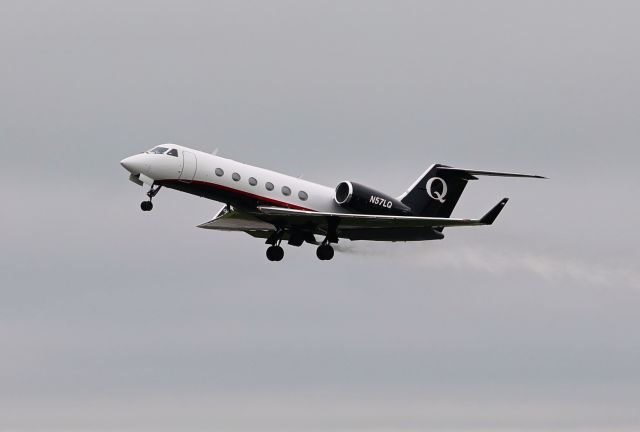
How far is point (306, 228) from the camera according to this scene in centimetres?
7612

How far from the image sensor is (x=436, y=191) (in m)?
78.0

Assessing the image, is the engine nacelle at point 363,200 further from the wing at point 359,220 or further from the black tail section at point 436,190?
the black tail section at point 436,190

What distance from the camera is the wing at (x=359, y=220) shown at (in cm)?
7356

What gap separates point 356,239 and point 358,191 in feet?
10.9

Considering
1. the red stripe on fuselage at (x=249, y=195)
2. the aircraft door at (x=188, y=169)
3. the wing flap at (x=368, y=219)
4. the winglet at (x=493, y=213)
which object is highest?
the aircraft door at (x=188, y=169)

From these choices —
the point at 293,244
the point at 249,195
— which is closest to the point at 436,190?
the point at 293,244

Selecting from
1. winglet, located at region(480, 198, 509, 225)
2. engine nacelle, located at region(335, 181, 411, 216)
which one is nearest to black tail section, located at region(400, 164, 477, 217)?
engine nacelle, located at region(335, 181, 411, 216)

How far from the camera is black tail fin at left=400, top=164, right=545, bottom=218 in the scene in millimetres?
77812

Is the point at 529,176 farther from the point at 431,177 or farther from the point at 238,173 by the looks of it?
the point at 238,173

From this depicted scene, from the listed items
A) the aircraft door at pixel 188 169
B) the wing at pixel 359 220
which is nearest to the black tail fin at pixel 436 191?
the wing at pixel 359 220

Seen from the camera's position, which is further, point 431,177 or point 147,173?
point 431,177

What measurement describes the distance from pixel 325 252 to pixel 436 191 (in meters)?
5.95

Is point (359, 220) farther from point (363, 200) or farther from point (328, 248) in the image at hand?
point (328, 248)

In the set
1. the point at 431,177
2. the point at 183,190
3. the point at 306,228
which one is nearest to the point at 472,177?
the point at 431,177
